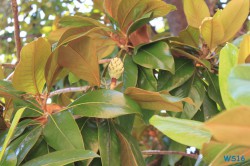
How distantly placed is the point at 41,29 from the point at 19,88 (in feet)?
4.27

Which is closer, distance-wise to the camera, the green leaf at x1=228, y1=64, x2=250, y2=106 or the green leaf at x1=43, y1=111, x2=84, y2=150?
the green leaf at x1=228, y1=64, x2=250, y2=106

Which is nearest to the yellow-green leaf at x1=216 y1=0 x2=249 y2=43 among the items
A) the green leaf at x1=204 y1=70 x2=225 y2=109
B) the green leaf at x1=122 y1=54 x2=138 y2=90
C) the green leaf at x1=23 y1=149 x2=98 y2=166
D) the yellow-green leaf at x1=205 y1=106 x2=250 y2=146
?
the green leaf at x1=204 y1=70 x2=225 y2=109

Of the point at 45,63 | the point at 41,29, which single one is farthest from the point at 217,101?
the point at 41,29

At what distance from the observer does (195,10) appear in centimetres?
95

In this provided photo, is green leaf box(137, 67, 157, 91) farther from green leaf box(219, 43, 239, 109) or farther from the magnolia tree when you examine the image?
green leaf box(219, 43, 239, 109)

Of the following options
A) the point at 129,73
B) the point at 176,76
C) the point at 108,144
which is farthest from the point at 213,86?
the point at 108,144

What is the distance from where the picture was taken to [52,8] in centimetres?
205

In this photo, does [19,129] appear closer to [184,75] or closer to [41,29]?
[184,75]

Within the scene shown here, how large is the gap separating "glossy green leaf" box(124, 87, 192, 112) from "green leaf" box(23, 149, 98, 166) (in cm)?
16

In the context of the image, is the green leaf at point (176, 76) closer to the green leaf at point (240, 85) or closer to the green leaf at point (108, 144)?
the green leaf at point (108, 144)

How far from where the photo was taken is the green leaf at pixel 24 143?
689 millimetres

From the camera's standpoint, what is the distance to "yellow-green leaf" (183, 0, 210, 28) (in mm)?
946

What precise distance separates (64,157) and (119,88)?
1.00 ft

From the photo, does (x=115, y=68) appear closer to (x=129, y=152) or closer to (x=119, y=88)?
(x=119, y=88)
